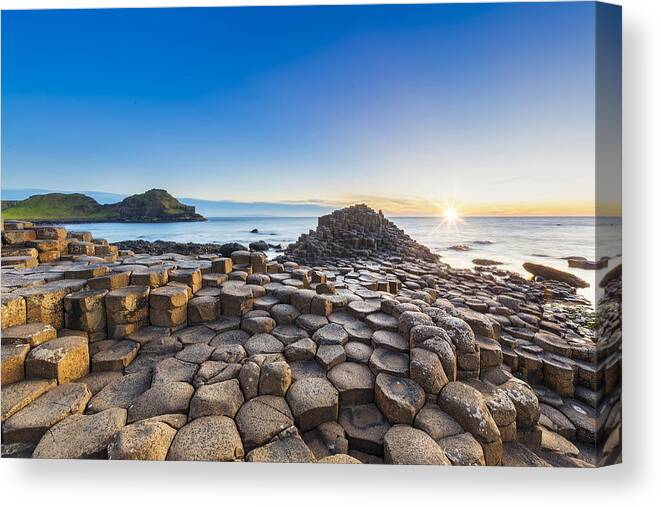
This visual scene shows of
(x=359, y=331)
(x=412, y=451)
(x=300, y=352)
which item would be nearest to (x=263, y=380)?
(x=300, y=352)

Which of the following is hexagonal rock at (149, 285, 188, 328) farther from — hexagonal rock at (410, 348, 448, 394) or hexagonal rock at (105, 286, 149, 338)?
hexagonal rock at (410, 348, 448, 394)

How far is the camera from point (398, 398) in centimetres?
169

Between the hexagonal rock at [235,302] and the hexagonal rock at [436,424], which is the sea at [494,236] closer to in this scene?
the hexagonal rock at [436,424]

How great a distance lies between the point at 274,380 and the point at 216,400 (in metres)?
0.38

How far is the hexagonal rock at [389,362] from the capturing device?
188cm

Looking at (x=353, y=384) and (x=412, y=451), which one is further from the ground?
(x=353, y=384)

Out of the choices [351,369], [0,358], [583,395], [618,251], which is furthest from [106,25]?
[583,395]

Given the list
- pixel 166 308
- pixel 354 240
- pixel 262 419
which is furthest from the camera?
pixel 354 240

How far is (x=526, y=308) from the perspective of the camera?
4512 mm

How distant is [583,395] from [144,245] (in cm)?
956

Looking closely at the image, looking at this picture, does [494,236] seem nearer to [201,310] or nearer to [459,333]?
[459,333]

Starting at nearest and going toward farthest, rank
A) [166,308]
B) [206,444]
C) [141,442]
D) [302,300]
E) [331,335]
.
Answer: [141,442], [206,444], [331,335], [166,308], [302,300]

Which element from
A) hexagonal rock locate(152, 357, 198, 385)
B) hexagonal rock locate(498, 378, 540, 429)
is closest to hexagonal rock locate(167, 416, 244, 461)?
hexagonal rock locate(152, 357, 198, 385)

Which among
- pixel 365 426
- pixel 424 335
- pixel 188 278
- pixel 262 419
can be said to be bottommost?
pixel 365 426
